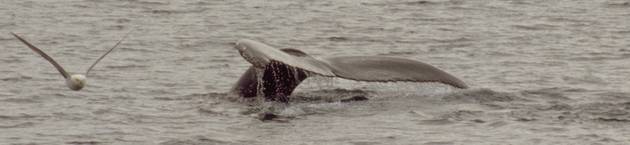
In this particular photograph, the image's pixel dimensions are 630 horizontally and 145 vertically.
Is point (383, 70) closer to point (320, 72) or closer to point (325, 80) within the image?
point (320, 72)

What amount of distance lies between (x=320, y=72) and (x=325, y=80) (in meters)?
4.20

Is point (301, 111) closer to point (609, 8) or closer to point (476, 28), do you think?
point (476, 28)

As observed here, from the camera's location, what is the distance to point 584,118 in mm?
16641

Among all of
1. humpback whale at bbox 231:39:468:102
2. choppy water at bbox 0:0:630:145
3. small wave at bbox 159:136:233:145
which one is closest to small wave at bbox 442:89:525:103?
choppy water at bbox 0:0:630:145

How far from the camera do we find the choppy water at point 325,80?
52.6 ft

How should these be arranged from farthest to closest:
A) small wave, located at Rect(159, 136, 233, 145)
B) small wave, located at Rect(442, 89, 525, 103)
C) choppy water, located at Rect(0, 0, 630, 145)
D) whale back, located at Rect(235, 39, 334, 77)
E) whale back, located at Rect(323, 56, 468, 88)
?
small wave, located at Rect(442, 89, 525, 103) < whale back, located at Rect(323, 56, 468, 88) < choppy water, located at Rect(0, 0, 630, 145) < small wave, located at Rect(159, 136, 233, 145) < whale back, located at Rect(235, 39, 334, 77)

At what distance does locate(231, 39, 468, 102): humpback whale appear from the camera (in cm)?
1572

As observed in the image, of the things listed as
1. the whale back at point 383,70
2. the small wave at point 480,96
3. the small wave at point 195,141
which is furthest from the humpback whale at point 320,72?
the small wave at point 195,141

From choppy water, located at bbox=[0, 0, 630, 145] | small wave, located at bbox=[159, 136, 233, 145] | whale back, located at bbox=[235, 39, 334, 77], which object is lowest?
choppy water, located at bbox=[0, 0, 630, 145]

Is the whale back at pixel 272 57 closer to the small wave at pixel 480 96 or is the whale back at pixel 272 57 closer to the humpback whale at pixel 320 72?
the humpback whale at pixel 320 72

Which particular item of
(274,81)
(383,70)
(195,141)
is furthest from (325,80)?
(195,141)

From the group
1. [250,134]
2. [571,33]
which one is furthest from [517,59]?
[250,134]

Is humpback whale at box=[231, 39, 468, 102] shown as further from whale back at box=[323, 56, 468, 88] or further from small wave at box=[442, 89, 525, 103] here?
small wave at box=[442, 89, 525, 103]

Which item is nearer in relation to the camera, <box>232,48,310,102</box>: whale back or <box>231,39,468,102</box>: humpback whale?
<box>231,39,468,102</box>: humpback whale
